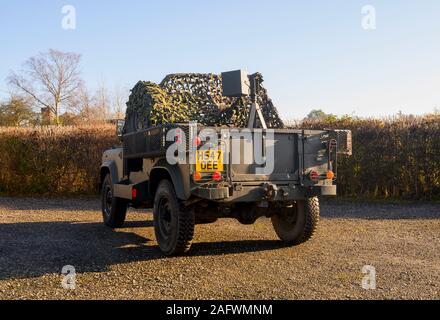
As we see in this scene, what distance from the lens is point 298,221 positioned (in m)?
6.87

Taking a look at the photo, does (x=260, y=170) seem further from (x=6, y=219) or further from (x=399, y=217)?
(x=6, y=219)

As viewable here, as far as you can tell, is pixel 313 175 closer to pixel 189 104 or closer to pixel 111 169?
pixel 189 104

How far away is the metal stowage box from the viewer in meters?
6.98

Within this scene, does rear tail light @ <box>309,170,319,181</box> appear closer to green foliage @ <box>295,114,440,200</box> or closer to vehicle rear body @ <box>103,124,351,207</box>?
vehicle rear body @ <box>103,124,351,207</box>

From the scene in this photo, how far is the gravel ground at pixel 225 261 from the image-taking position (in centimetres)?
467

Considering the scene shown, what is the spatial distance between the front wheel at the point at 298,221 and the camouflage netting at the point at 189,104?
1.61m

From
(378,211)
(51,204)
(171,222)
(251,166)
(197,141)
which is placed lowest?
(378,211)

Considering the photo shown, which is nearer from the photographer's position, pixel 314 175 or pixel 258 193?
pixel 258 193

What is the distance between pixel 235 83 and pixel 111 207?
332cm

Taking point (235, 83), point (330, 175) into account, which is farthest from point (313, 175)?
point (235, 83)

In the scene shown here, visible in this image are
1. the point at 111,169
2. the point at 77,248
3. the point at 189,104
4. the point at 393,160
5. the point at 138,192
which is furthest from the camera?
the point at 393,160

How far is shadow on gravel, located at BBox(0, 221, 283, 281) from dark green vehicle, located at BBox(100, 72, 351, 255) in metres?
0.55

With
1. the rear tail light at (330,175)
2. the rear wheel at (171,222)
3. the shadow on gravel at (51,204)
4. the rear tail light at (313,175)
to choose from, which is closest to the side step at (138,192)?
the rear wheel at (171,222)
